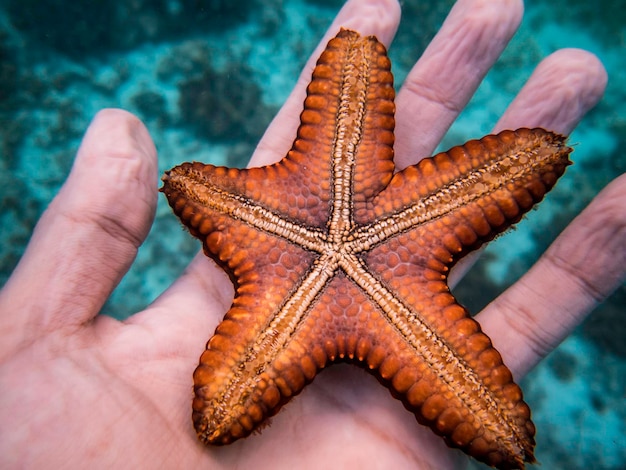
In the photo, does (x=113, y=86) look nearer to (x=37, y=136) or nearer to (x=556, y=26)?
(x=37, y=136)

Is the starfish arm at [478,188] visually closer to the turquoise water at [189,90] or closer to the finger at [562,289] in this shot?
the finger at [562,289]

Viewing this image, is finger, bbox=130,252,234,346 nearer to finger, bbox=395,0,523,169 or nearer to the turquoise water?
finger, bbox=395,0,523,169

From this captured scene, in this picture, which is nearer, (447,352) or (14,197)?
(447,352)

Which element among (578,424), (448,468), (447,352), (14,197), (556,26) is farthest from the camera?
(556,26)

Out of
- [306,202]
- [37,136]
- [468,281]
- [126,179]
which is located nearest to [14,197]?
[37,136]

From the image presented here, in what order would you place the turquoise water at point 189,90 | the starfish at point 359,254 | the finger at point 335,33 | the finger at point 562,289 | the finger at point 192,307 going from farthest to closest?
the turquoise water at point 189,90, the finger at point 335,33, the finger at point 562,289, the finger at point 192,307, the starfish at point 359,254

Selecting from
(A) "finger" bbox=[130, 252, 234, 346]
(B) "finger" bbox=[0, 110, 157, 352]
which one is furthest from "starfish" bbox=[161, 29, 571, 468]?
(A) "finger" bbox=[130, 252, 234, 346]

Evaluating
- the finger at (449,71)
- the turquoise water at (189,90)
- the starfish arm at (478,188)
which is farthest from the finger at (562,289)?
the turquoise water at (189,90)
